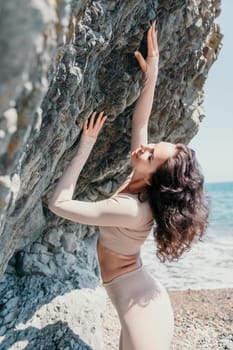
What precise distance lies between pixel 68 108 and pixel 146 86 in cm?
116

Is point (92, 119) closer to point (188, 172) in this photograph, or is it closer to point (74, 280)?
point (188, 172)

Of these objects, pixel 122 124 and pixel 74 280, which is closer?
pixel 122 124

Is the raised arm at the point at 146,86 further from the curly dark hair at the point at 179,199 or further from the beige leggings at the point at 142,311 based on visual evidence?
the beige leggings at the point at 142,311

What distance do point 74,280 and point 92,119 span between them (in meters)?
2.59

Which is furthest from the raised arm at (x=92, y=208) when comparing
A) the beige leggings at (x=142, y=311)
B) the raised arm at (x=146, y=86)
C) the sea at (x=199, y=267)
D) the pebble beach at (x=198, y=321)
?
the sea at (x=199, y=267)

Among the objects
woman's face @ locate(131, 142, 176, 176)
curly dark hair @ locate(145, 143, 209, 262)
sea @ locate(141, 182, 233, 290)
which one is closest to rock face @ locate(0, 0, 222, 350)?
woman's face @ locate(131, 142, 176, 176)

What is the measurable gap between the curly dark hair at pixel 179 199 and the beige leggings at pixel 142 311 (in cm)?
39

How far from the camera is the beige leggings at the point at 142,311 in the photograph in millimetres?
3438

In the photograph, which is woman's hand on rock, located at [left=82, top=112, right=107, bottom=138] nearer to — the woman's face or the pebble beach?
the woman's face

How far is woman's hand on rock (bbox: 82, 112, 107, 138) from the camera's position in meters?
3.83

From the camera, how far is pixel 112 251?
3670 mm

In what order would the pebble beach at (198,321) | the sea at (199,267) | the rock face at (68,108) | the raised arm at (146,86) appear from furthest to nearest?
1. the sea at (199,267)
2. the pebble beach at (198,321)
3. the raised arm at (146,86)
4. the rock face at (68,108)

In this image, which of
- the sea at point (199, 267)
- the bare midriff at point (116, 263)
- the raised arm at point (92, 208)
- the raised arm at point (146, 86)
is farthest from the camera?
the sea at point (199, 267)

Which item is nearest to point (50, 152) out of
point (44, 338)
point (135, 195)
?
point (135, 195)
